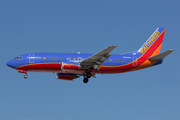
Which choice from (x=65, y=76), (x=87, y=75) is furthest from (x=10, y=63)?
(x=87, y=75)

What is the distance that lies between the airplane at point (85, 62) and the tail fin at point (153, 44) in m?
0.18

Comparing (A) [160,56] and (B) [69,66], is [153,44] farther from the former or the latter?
(B) [69,66]

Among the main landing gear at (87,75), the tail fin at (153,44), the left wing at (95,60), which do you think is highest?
the tail fin at (153,44)

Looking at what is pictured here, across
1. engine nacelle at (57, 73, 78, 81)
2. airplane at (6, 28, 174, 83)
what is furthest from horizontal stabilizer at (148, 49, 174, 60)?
engine nacelle at (57, 73, 78, 81)

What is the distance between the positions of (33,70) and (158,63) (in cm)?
2153

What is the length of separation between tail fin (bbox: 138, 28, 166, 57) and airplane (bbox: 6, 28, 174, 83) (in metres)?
0.18

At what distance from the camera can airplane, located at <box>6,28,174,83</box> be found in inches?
2105

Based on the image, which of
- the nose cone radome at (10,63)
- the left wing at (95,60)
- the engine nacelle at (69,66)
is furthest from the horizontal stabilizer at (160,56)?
the nose cone radome at (10,63)

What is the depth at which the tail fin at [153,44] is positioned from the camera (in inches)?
2284

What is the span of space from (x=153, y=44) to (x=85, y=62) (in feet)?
46.3

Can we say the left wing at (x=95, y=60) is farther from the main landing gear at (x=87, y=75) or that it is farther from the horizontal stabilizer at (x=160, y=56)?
the horizontal stabilizer at (x=160, y=56)

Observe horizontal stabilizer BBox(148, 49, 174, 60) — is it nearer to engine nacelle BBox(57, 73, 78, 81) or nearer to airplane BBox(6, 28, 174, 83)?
airplane BBox(6, 28, 174, 83)

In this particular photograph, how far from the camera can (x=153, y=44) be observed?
59219 mm

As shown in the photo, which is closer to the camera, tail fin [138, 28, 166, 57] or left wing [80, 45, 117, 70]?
left wing [80, 45, 117, 70]
